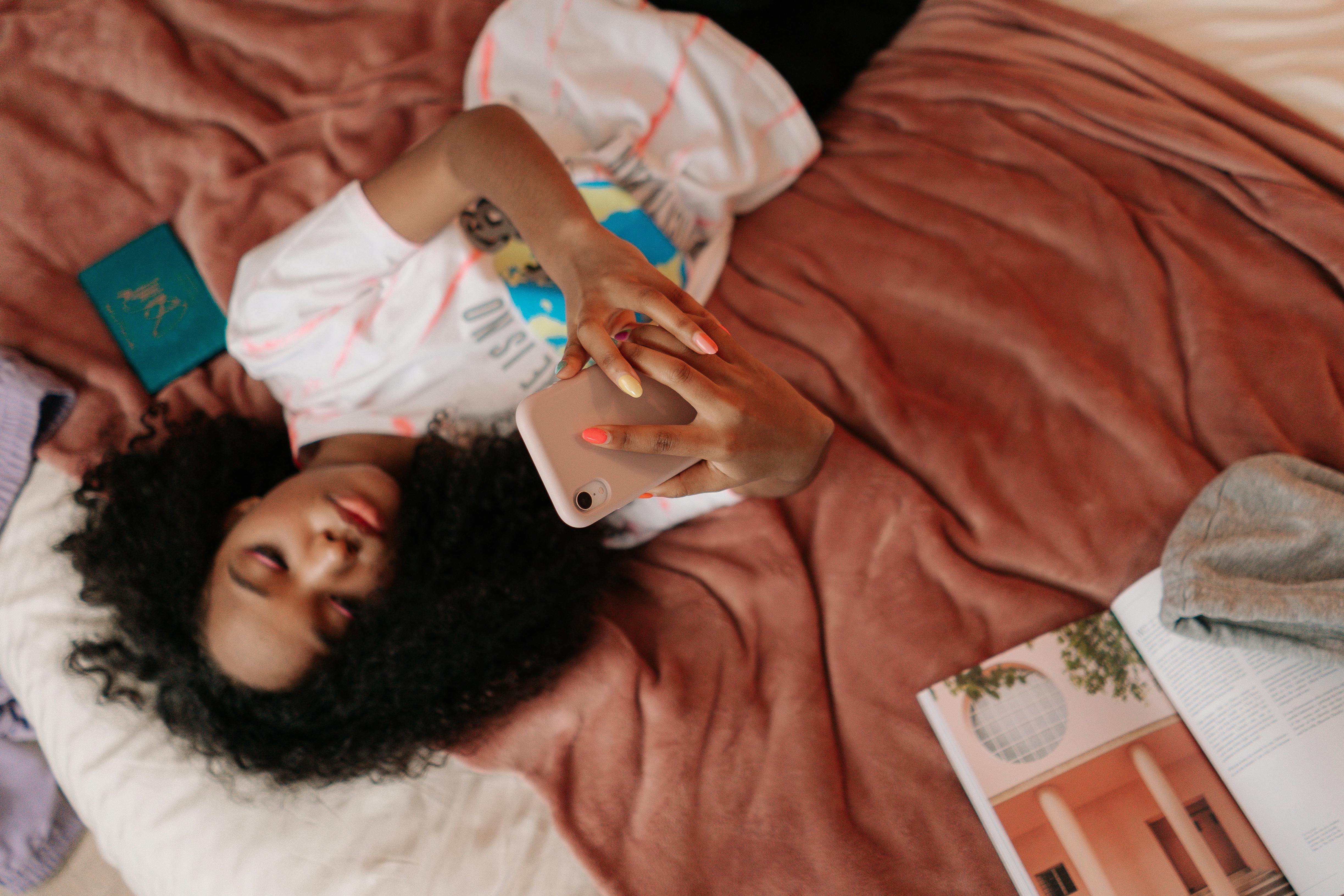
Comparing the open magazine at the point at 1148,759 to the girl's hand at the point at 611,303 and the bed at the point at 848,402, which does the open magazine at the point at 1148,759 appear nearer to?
the bed at the point at 848,402

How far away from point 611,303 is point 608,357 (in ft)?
0.22

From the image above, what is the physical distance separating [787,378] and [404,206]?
17.6 inches

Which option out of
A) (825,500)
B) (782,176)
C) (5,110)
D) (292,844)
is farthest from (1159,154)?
(5,110)

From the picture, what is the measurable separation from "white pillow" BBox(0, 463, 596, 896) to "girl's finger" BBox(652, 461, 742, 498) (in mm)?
401

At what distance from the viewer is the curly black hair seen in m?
0.76

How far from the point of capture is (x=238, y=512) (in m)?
0.85

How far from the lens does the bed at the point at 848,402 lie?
742 mm

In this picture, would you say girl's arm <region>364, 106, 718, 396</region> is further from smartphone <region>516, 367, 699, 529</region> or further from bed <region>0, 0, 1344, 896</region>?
bed <region>0, 0, 1344, 896</region>

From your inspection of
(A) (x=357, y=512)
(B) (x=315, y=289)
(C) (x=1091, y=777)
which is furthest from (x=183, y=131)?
(C) (x=1091, y=777)

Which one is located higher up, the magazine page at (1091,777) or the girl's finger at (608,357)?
the girl's finger at (608,357)

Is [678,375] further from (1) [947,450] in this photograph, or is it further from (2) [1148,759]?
(2) [1148,759]

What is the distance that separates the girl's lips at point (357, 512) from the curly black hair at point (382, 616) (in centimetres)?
3

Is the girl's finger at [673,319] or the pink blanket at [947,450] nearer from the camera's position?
the girl's finger at [673,319]

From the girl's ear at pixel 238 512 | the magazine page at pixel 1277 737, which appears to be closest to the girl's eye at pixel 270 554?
the girl's ear at pixel 238 512
